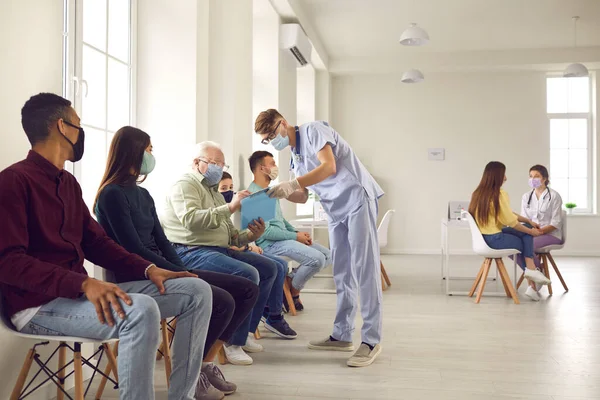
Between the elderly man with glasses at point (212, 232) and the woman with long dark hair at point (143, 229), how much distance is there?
0.31 meters

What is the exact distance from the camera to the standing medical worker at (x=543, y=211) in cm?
550

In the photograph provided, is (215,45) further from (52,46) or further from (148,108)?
(52,46)

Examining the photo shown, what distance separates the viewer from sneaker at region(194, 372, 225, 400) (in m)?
2.29

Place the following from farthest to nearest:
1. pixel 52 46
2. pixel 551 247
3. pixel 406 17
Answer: pixel 406 17
pixel 551 247
pixel 52 46

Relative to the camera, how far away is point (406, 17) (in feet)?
24.5

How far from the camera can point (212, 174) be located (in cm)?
291

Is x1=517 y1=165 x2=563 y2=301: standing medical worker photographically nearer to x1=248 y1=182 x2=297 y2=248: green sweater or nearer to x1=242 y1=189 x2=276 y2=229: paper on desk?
x1=248 y1=182 x2=297 y2=248: green sweater

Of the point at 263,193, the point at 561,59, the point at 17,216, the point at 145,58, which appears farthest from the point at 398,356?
the point at 561,59

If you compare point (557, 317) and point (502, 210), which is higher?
point (502, 210)

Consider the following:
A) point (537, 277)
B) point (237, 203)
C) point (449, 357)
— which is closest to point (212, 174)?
point (237, 203)

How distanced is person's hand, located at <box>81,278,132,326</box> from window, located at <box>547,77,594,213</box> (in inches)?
354

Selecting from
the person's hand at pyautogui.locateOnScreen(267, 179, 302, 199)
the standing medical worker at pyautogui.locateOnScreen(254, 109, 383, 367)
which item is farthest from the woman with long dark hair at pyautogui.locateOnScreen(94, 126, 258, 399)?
the standing medical worker at pyautogui.locateOnScreen(254, 109, 383, 367)

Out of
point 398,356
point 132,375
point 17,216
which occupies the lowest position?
point 398,356

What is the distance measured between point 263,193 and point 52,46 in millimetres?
1125
